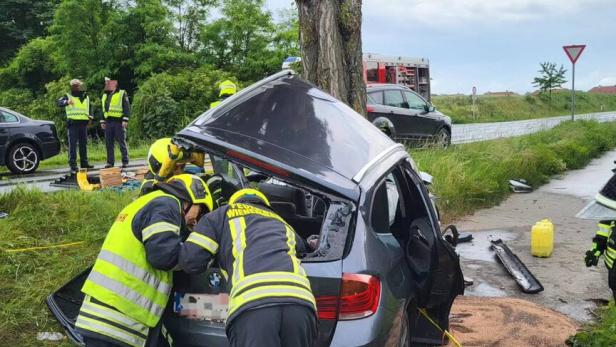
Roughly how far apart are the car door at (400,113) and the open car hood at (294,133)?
9.25 meters

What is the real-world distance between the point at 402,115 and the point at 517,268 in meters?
7.26

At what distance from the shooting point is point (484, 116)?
38500 millimetres

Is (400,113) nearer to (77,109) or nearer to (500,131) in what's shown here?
(77,109)

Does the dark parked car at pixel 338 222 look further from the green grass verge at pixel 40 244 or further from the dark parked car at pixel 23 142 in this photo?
the dark parked car at pixel 23 142

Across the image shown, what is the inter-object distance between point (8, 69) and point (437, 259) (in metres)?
29.0

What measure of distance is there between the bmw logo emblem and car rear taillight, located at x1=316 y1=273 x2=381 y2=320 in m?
0.54

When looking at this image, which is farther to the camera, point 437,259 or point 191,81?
point 191,81

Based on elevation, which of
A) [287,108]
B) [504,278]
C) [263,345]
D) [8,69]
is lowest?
[504,278]

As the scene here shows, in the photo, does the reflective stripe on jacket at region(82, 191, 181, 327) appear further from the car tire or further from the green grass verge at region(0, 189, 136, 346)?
the car tire

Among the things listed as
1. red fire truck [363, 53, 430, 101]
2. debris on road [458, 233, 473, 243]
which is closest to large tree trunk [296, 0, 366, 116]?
debris on road [458, 233, 473, 243]

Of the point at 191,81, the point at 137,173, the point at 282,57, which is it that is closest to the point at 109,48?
the point at 191,81

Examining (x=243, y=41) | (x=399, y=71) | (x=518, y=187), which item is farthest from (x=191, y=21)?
(x=518, y=187)

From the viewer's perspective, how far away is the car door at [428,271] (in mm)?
3133

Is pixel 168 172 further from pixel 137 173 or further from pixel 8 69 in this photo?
pixel 8 69
